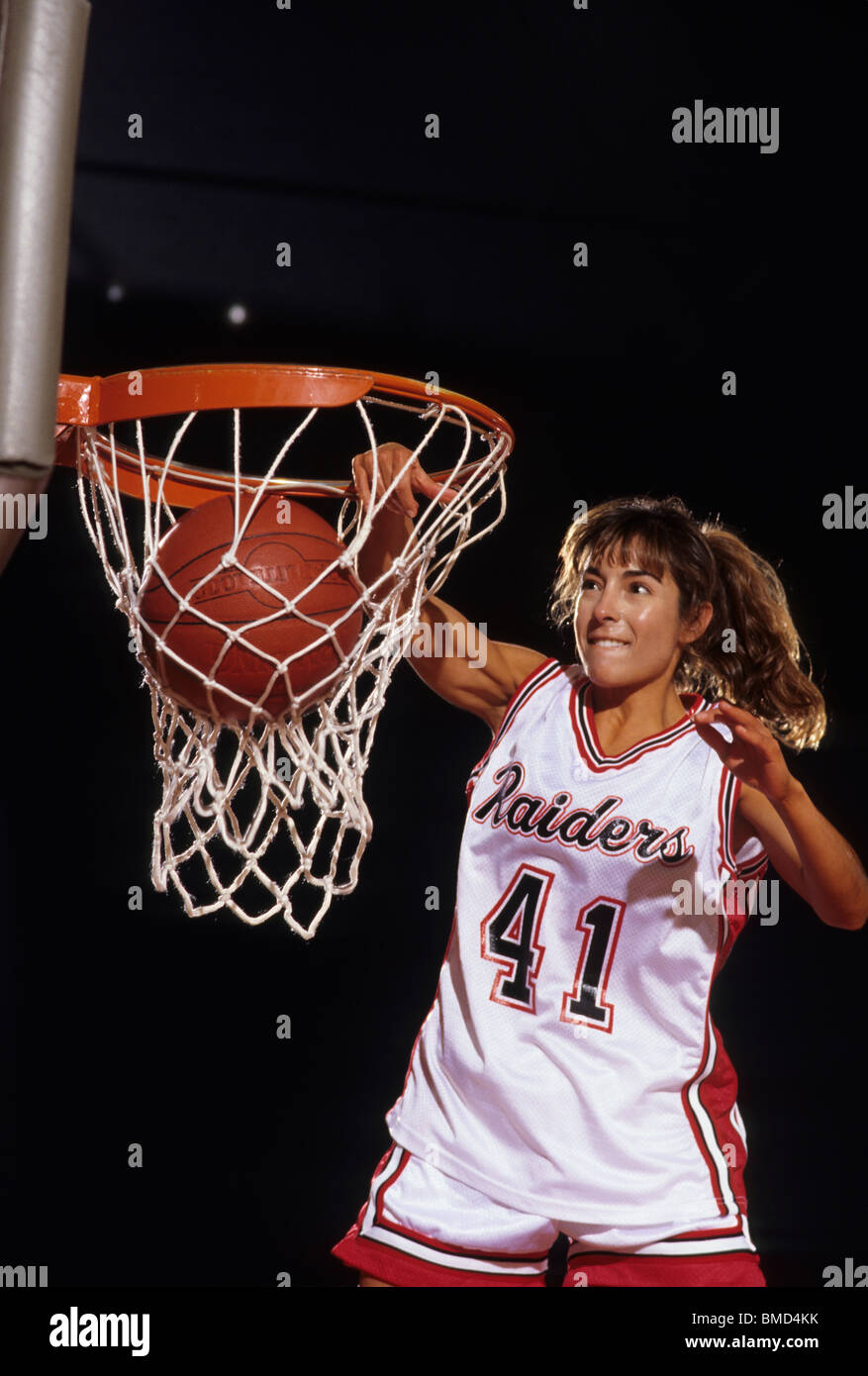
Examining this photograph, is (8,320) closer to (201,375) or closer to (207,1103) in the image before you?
(201,375)

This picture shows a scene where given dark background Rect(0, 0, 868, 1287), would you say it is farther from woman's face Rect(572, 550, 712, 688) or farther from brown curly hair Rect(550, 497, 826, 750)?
woman's face Rect(572, 550, 712, 688)

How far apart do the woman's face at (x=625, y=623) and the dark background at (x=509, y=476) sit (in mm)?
608

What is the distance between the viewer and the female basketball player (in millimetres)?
1993

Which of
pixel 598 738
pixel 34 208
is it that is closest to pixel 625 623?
pixel 598 738

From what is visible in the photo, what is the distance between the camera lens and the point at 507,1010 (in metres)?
2.10

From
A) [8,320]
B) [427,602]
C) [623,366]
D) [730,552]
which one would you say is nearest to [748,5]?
[623,366]

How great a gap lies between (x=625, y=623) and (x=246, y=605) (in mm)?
744

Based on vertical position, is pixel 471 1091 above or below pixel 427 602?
below

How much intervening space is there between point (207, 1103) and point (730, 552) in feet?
5.55

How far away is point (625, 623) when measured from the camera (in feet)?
7.16

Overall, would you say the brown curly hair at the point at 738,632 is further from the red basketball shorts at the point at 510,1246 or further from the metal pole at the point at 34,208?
the metal pole at the point at 34,208

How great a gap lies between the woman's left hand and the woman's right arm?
18.6 inches

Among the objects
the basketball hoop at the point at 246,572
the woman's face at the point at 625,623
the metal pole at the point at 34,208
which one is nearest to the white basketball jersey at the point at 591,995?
the woman's face at the point at 625,623

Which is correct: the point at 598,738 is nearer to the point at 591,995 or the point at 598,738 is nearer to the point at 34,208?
the point at 591,995
